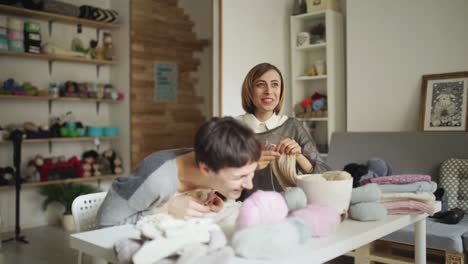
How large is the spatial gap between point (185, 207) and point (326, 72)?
312 centimetres

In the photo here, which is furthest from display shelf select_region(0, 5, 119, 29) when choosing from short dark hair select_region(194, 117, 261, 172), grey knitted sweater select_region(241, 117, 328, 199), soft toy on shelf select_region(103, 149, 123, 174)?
short dark hair select_region(194, 117, 261, 172)

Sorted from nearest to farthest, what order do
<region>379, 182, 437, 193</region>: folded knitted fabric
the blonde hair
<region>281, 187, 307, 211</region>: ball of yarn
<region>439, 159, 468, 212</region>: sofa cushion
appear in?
<region>281, 187, 307, 211</region>: ball of yarn → <region>379, 182, 437, 193</region>: folded knitted fabric → the blonde hair → <region>439, 159, 468, 212</region>: sofa cushion

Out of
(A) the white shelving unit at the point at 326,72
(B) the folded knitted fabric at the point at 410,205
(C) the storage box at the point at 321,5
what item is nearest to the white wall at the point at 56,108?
(A) the white shelving unit at the point at 326,72

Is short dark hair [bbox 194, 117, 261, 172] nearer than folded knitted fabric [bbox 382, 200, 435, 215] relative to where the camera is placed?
Yes

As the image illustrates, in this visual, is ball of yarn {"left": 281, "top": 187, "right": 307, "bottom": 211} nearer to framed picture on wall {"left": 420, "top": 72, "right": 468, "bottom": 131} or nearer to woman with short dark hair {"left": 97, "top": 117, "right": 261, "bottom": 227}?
woman with short dark hair {"left": 97, "top": 117, "right": 261, "bottom": 227}

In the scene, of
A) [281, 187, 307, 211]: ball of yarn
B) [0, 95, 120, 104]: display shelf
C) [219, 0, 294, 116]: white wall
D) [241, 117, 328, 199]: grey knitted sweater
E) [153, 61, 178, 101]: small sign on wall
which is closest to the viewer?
[281, 187, 307, 211]: ball of yarn

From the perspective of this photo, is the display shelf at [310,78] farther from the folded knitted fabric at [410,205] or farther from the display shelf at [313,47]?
the folded knitted fabric at [410,205]

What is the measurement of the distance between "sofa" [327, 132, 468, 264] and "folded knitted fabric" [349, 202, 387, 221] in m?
1.27

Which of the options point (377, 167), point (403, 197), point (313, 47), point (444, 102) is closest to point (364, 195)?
point (403, 197)

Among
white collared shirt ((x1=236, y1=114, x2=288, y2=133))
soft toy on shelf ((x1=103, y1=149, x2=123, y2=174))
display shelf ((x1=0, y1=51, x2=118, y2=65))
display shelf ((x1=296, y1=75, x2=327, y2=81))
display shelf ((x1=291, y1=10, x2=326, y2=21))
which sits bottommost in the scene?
soft toy on shelf ((x1=103, y1=149, x2=123, y2=174))

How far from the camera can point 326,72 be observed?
403cm

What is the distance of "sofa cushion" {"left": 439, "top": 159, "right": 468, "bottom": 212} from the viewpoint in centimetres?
272

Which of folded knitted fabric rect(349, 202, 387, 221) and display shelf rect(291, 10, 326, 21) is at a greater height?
display shelf rect(291, 10, 326, 21)

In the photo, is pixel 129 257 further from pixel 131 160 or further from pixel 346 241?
pixel 131 160
